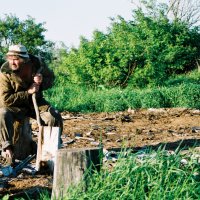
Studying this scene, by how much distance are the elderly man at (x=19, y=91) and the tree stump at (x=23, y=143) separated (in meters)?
0.17

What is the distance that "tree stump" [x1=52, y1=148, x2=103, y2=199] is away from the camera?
379cm

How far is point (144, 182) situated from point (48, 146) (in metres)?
1.90

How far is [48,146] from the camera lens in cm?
572

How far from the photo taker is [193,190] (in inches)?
156

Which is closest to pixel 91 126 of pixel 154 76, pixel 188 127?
pixel 188 127

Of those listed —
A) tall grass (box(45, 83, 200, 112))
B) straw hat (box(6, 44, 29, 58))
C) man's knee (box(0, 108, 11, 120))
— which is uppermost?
straw hat (box(6, 44, 29, 58))

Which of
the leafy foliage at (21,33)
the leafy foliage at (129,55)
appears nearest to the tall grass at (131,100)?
the leafy foliage at (129,55)

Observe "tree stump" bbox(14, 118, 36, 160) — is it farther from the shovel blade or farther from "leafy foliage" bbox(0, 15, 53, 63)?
"leafy foliage" bbox(0, 15, 53, 63)

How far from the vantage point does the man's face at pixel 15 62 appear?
19.4 feet

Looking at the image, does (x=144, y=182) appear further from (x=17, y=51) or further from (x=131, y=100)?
(x=131, y=100)

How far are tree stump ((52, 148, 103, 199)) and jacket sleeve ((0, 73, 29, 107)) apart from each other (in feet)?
7.49

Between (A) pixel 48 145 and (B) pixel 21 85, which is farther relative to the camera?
(B) pixel 21 85

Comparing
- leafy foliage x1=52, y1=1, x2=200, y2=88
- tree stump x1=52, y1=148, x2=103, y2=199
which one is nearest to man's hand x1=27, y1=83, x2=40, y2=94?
tree stump x1=52, y1=148, x2=103, y2=199

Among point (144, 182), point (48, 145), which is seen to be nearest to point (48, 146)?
point (48, 145)
